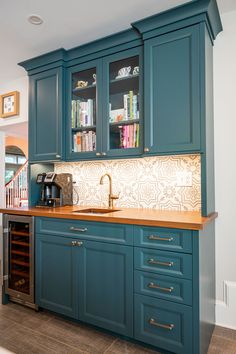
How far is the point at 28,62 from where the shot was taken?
2676 mm

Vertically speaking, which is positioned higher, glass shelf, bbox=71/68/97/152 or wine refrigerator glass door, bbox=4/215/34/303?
glass shelf, bbox=71/68/97/152

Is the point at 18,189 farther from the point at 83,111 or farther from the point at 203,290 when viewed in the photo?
the point at 203,290

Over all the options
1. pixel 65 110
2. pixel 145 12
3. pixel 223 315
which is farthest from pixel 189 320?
pixel 145 12

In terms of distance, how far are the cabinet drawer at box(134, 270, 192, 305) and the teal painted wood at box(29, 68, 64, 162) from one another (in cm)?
146

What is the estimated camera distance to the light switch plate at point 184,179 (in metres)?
2.18

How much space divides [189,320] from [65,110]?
2174mm

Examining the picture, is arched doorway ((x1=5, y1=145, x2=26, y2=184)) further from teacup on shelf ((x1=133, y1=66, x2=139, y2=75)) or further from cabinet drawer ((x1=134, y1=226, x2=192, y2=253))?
cabinet drawer ((x1=134, y1=226, x2=192, y2=253))

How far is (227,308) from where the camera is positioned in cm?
202

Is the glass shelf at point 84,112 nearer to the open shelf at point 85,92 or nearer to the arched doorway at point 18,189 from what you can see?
the open shelf at point 85,92

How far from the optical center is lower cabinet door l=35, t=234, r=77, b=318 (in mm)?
2061

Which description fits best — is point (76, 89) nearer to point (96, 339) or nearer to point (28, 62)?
point (28, 62)

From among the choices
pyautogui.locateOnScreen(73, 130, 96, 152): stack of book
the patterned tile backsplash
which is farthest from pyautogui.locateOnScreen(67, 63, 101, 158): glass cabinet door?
the patterned tile backsplash

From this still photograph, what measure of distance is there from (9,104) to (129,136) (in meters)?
2.16

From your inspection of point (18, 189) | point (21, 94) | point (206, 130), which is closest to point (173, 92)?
point (206, 130)
